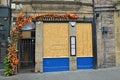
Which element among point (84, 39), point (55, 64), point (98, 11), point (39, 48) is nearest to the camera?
point (39, 48)

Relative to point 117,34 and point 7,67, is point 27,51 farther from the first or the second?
point 117,34

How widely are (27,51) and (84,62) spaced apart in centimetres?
362

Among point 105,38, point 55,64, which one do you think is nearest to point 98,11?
point 105,38

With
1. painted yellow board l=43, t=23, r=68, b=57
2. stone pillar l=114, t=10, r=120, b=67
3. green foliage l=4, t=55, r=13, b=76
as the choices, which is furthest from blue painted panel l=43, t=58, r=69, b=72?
stone pillar l=114, t=10, r=120, b=67

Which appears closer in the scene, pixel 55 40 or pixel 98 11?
pixel 55 40

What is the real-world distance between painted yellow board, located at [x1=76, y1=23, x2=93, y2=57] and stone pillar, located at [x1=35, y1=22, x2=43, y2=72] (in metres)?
2.30

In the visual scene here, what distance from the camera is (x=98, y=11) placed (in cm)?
1620

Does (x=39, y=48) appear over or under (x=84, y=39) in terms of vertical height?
under

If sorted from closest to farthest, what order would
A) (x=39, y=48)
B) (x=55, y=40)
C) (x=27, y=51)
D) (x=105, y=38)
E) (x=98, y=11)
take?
1. (x=39, y=48)
2. (x=55, y=40)
3. (x=27, y=51)
4. (x=105, y=38)
5. (x=98, y=11)

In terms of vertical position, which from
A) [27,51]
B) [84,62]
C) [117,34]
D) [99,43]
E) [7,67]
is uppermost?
[117,34]

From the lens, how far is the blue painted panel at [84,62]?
604 inches

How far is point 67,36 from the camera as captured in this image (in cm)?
1540

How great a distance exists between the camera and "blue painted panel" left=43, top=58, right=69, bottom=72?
14930 mm

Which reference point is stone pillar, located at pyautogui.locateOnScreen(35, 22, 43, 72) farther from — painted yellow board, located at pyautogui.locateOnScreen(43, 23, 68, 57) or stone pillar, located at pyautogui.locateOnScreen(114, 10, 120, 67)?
stone pillar, located at pyautogui.locateOnScreen(114, 10, 120, 67)
